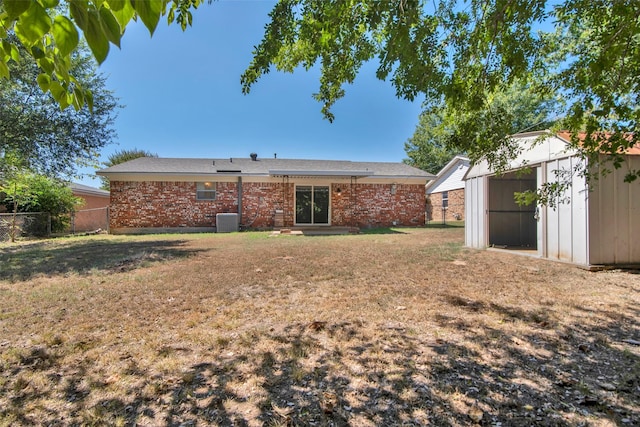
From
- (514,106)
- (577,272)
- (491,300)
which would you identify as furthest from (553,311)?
(514,106)

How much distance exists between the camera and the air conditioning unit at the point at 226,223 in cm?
1507

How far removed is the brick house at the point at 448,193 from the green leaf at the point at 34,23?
2006cm

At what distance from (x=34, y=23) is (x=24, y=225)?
16.9m

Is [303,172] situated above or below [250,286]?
above

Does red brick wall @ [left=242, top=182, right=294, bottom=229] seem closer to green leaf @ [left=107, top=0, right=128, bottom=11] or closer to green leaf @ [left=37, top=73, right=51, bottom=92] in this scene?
green leaf @ [left=37, top=73, right=51, bottom=92]

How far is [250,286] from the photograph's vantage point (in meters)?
4.98

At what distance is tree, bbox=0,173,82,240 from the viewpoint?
12373 mm

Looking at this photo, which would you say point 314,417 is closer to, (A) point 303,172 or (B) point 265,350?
(B) point 265,350

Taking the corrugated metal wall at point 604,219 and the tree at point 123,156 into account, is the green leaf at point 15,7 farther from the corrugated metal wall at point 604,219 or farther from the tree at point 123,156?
the tree at point 123,156

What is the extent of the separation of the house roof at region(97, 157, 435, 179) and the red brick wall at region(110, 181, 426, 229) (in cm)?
66

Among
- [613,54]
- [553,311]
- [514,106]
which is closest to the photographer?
[613,54]

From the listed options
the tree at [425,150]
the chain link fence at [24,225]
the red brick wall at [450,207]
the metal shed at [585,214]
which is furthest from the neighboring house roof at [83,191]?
the tree at [425,150]

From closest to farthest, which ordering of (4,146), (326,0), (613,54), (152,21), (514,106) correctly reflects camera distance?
1. (152,21)
2. (326,0)
3. (613,54)
4. (4,146)
5. (514,106)

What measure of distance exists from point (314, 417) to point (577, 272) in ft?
20.4
